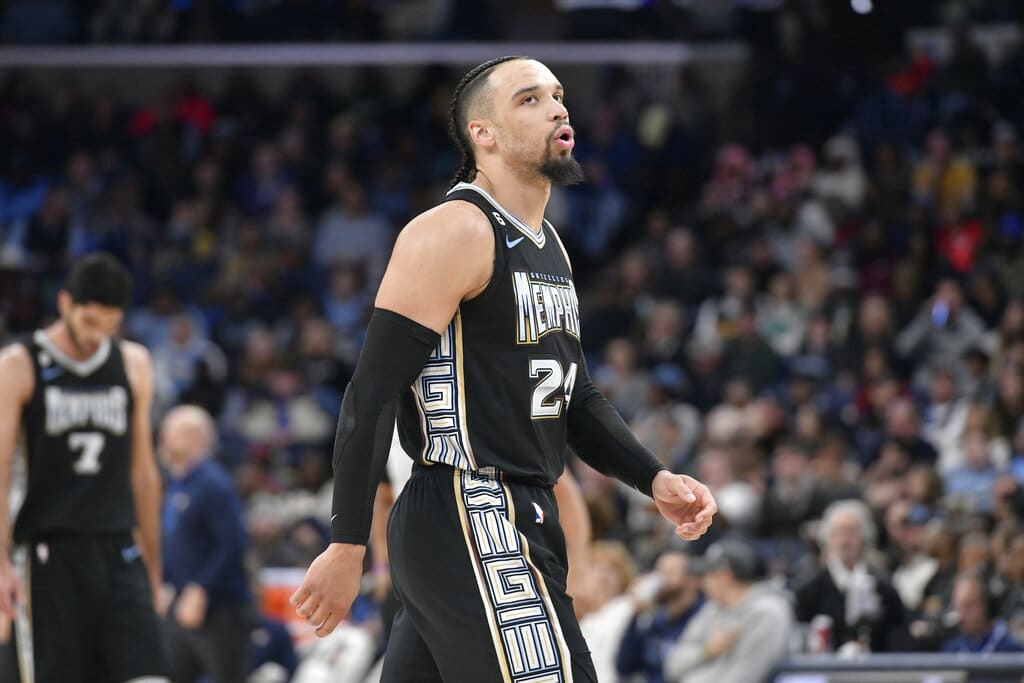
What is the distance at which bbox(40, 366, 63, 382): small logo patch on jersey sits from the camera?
615cm

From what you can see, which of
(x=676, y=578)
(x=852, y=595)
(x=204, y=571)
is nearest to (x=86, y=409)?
(x=204, y=571)

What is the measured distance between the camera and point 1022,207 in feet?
45.8

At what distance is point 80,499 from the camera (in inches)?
242

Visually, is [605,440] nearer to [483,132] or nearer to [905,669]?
[483,132]

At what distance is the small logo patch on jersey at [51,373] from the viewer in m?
6.15

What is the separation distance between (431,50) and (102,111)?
3.92 meters

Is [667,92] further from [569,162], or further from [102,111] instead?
[569,162]

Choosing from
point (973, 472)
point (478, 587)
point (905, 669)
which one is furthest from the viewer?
point (973, 472)

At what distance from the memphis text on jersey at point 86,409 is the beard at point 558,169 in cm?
286

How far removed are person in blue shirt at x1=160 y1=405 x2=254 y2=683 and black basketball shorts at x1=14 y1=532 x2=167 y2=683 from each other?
3108mm

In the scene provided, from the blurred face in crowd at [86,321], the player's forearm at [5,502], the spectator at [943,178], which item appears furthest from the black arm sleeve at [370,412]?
the spectator at [943,178]

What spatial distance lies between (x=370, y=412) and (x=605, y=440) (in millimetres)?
840

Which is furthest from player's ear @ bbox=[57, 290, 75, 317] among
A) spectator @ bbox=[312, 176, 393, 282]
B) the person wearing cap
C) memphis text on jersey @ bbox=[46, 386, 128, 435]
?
spectator @ bbox=[312, 176, 393, 282]

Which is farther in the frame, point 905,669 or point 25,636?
point 905,669
